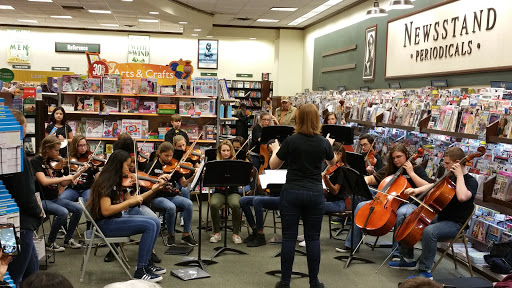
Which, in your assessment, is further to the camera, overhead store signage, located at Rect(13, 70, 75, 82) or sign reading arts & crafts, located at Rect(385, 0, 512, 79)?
overhead store signage, located at Rect(13, 70, 75, 82)

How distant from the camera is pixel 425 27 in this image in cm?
817

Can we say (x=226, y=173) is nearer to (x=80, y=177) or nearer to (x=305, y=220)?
(x=305, y=220)

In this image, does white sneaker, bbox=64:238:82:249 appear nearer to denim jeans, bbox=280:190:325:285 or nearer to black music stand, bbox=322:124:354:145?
denim jeans, bbox=280:190:325:285

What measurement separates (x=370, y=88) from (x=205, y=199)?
419cm

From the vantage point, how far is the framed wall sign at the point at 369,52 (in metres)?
10.2

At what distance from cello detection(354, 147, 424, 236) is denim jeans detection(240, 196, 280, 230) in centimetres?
107

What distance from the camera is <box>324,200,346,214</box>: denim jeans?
19.1 feet

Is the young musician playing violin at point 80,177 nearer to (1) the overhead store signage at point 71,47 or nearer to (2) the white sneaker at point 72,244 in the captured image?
(2) the white sneaker at point 72,244

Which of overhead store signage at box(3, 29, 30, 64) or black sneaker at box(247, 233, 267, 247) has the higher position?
overhead store signage at box(3, 29, 30, 64)

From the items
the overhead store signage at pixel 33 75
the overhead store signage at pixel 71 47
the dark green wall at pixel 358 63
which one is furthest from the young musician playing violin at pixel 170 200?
the overhead store signage at pixel 71 47

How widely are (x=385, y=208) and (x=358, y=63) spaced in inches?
261

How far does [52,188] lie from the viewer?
17.9 ft

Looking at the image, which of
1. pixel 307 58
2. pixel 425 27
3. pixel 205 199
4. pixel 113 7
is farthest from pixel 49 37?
pixel 425 27

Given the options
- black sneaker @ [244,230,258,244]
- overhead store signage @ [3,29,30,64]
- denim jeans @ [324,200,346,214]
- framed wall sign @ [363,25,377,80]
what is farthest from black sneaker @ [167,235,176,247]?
overhead store signage @ [3,29,30,64]
